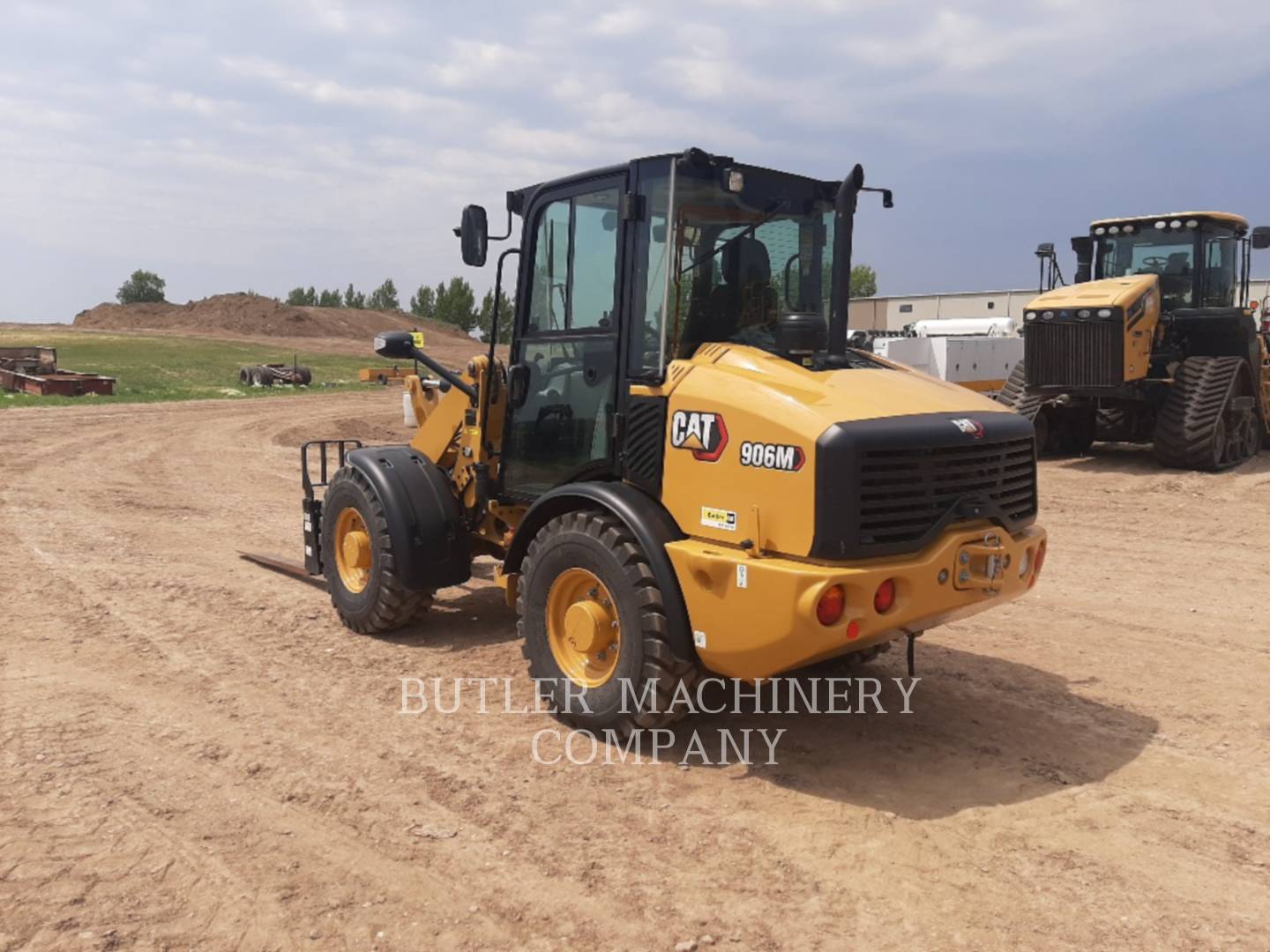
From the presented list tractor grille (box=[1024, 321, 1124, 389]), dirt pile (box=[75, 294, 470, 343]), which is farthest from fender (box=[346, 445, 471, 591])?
dirt pile (box=[75, 294, 470, 343])

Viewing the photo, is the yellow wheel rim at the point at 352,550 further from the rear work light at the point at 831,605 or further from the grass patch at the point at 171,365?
the grass patch at the point at 171,365

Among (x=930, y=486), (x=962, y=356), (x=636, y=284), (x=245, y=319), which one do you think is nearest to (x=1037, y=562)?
(x=930, y=486)

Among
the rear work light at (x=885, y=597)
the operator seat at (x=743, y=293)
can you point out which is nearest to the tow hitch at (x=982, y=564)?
the rear work light at (x=885, y=597)

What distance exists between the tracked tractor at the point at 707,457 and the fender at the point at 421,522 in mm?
20

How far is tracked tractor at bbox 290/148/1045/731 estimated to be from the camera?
402 centimetres

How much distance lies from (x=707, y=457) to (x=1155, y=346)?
11.9 m

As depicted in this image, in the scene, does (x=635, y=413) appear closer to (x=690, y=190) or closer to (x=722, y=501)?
(x=722, y=501)

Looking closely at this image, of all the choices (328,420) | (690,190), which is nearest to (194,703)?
(690,190)

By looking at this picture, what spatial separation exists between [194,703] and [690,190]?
3390 mm

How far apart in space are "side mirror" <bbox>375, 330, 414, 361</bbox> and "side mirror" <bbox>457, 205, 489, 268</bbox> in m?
0.75

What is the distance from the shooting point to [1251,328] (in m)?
14.0

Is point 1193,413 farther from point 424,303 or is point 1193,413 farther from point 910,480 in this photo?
point 424,303

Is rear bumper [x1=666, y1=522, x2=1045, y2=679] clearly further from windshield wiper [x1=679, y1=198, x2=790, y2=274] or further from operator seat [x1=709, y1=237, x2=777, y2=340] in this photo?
windshield wiper [x1=679, y1=198, x2=790, y2=274]

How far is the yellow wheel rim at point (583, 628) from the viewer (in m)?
4.65
